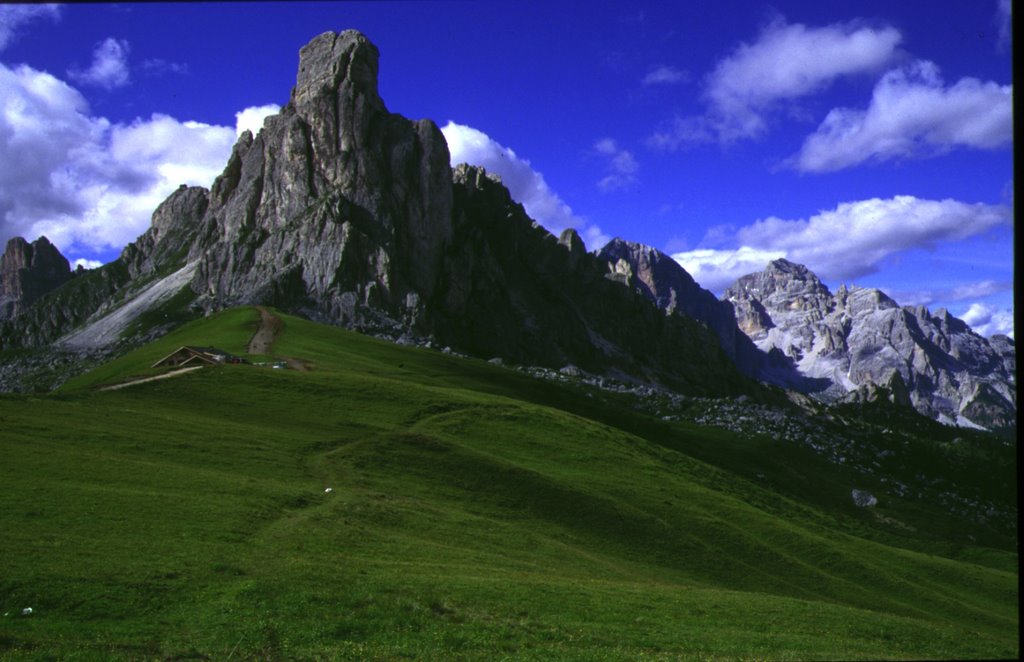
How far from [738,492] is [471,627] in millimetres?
58673

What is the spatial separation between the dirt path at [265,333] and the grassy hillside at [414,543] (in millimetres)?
20684

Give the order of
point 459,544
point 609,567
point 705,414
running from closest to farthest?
point 459,544 < point 609,567 < point 705,414

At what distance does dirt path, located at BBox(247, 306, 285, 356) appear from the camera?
4614 inches

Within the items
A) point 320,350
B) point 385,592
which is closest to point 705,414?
point 320,350

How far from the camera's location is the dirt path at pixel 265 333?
117m

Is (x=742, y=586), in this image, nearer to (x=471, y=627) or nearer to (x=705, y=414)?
(x=471, y=627)

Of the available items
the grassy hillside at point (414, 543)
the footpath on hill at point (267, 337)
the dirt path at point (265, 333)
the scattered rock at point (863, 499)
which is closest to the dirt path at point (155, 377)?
the grassy hillside at point (414, 543)

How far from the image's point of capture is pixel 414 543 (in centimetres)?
4531

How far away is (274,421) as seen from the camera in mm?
73000

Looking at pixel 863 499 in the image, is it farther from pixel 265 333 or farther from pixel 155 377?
pixel 265 333

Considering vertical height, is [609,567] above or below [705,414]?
below

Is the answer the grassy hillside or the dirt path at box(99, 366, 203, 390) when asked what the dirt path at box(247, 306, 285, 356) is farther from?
the dirt path at box(99, 366, 203, 390)

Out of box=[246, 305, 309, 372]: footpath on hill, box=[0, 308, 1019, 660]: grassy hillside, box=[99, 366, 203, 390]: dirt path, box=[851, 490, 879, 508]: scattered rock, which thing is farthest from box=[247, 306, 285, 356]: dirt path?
box=[851, 490, 879, 508]: scattered rock

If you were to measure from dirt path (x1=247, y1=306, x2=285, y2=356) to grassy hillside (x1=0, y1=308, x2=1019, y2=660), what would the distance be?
20684mm
